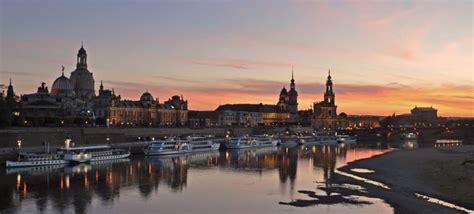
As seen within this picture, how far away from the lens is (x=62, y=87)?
122 metres

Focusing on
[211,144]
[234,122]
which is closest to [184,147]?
[211,144]

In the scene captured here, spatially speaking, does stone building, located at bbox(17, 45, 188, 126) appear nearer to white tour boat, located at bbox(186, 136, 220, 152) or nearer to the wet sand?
white tour boat, located at bbox(186, 136, 220, 152)

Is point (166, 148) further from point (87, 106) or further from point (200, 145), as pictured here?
point (87, 106)

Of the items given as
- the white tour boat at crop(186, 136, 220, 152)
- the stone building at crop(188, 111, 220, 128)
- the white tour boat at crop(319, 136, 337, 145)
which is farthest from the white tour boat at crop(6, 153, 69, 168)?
the stone building at crop(188, 111, 220, 128)

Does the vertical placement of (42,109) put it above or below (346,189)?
above

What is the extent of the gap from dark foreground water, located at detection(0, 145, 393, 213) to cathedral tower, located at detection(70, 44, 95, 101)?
78.8 meters

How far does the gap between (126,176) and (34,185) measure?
8232 mm

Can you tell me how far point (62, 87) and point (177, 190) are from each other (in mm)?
90114

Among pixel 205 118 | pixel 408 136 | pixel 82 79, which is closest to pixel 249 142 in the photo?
pixel 82 79

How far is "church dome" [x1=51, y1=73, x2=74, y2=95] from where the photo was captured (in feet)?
397

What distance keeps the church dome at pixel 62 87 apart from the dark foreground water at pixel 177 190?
68372 millimetres

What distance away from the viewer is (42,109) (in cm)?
10500

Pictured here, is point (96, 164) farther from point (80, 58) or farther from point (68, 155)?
point (80, 58)

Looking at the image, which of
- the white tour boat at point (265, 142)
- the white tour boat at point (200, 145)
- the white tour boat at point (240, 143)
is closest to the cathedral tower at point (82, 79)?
the white tour boat at point (265, 142)
